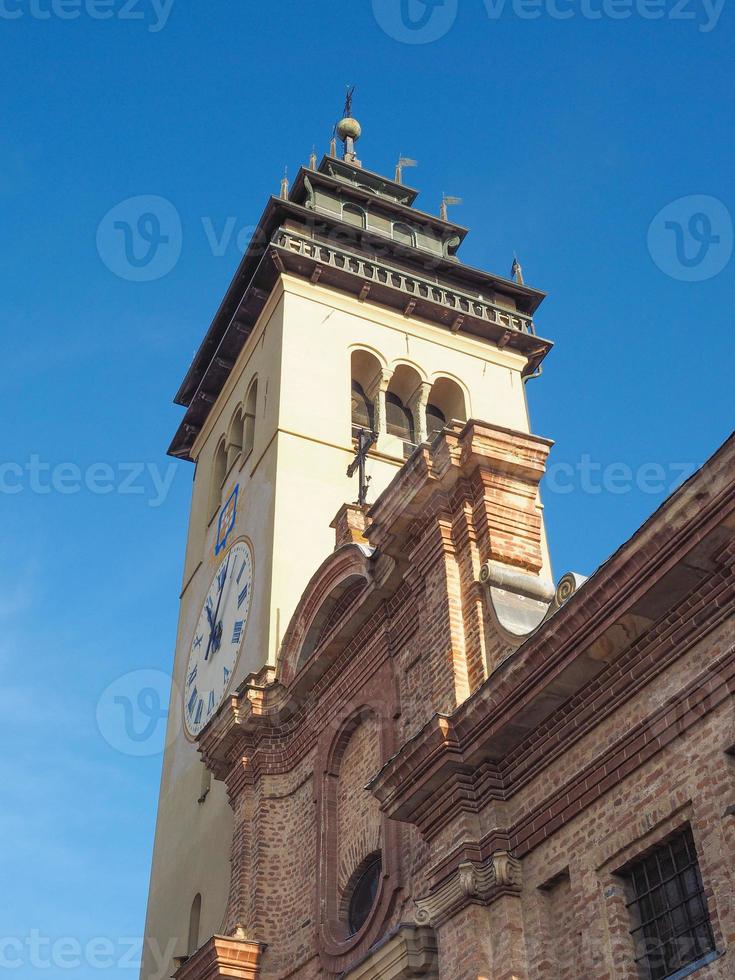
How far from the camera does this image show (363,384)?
29328mm

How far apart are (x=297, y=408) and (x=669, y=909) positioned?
17602 mm

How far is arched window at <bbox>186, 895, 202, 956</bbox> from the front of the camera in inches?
830

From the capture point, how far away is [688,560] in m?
10.2

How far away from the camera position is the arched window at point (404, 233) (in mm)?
34469

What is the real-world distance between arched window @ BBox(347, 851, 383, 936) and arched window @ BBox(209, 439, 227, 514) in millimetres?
14336

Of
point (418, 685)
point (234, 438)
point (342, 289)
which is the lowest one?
point (418, 685)

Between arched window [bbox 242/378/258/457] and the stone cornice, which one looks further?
arched window [bbox 242/378/258/457]

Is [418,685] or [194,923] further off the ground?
[194,923]

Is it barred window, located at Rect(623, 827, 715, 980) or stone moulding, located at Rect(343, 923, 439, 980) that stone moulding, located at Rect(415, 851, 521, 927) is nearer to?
stone moulding, located at Rect(343, 923, 439, 980)

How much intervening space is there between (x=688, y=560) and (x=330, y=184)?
85.1ft

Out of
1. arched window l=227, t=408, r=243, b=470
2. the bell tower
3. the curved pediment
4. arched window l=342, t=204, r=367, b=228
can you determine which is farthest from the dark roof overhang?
the curved pediment

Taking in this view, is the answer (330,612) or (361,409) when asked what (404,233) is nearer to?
(361,409)

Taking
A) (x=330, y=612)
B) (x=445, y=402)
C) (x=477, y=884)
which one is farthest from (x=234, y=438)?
(x=477, y=884)

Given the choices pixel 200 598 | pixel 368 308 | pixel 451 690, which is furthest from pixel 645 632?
pixel 368 308
